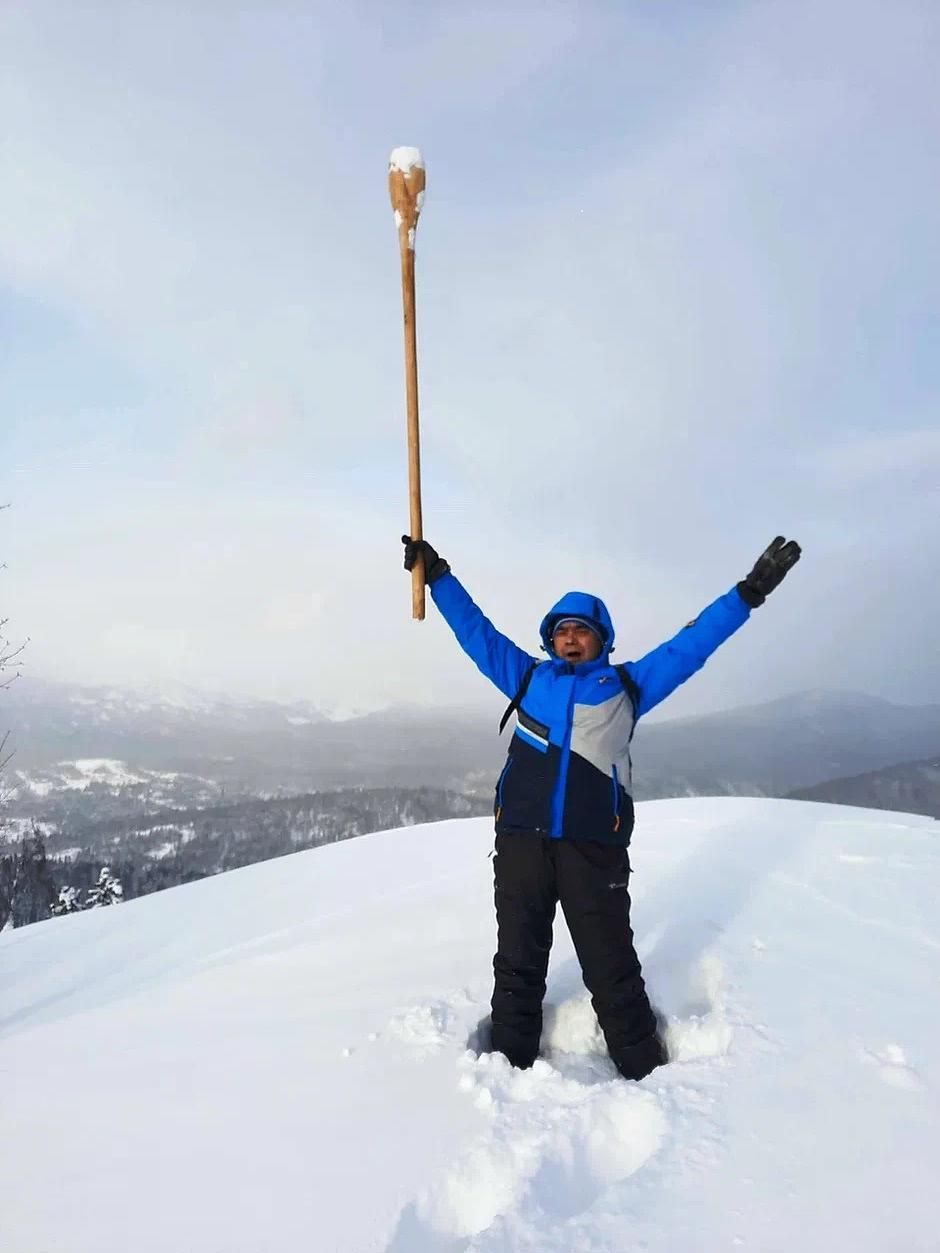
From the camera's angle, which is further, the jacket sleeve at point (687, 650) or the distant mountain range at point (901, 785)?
the distant mountain range at point (901, 785)

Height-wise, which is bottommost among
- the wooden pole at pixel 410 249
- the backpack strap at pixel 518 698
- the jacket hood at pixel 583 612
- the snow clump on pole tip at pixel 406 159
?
the backpack strap at pixel 518 698

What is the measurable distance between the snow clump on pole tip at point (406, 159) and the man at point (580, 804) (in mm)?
2831

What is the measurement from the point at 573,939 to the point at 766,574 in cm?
201

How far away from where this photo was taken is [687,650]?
3.82 m

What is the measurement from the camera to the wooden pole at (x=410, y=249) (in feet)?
14.4

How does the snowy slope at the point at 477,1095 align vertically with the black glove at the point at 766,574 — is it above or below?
below

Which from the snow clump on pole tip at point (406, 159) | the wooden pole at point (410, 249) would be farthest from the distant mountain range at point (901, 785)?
the snow clump on pole tip at point (406, 159)

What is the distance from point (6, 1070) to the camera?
3.60m

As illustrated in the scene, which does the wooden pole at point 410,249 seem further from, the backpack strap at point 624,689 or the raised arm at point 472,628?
the backpack strap at point 624,689

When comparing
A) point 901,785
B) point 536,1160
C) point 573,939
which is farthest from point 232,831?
point 536,1160

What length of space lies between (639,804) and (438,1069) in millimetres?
5859

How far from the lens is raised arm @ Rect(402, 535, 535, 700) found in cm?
399

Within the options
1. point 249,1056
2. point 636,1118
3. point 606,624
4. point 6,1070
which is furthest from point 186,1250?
point 606,624

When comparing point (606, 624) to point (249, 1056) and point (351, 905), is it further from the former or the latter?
point (351, 905)
